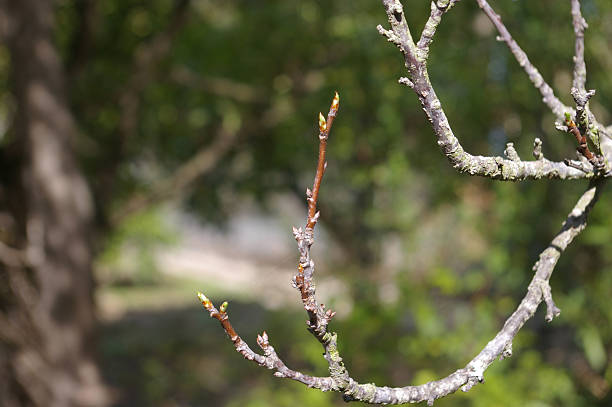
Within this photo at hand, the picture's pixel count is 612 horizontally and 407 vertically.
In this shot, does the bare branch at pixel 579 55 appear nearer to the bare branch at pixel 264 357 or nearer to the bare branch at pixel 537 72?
the bare branch at pixel 537 72

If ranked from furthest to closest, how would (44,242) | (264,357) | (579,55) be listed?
(44,242)
(579,55)
(264,357)

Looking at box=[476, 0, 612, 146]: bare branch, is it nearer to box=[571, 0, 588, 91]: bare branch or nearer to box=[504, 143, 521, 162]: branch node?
box=[571, 0, 588, 91]: bare branch

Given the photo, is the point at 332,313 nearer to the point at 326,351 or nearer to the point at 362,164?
the point at 326,351

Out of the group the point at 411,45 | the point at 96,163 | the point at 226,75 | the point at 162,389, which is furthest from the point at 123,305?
the point at 411,45

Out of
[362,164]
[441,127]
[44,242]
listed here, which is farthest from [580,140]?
[362,164]

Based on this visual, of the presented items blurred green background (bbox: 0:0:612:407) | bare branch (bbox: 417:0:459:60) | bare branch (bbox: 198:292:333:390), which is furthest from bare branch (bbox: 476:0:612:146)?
blurred green background (bbox: 0:0:612:407)

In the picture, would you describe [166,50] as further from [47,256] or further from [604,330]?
[604,330]

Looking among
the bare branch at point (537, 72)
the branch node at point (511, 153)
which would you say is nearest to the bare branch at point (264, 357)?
the branch node at point (511, 153)
